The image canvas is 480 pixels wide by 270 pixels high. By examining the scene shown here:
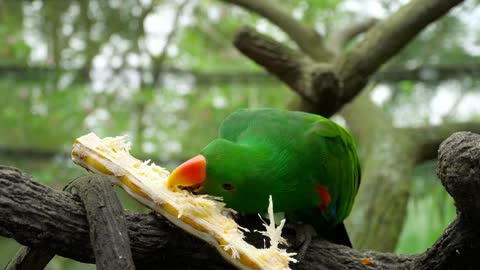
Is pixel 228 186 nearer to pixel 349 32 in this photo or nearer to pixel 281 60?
pixel 281 60

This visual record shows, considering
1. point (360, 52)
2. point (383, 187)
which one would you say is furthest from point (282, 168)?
point (383, 187)

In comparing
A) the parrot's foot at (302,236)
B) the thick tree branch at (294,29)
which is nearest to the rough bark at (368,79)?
the thick tree branch at (294,29)

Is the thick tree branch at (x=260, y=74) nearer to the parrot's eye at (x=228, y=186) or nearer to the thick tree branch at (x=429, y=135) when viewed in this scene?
the thick tree branch at (x=429, y=135)

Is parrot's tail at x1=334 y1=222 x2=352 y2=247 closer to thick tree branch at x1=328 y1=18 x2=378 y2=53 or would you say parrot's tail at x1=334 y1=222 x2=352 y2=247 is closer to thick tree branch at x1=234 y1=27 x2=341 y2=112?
thick tree branch at x1=234 y1=27 x2=341 y2=112

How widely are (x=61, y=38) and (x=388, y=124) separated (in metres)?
3.40

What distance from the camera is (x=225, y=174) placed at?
140 cm

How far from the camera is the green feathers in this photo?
1.42 metres

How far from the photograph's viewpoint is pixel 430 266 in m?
1.40

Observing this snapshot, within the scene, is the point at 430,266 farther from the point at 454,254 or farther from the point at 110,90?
the point at 110,90

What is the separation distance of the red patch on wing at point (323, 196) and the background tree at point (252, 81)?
26.6 inches

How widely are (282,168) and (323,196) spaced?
30cm

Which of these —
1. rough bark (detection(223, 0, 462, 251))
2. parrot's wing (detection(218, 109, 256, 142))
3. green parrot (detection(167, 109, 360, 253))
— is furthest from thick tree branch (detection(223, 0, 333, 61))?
parrot's wing (detection(218, 109, 256, 142))

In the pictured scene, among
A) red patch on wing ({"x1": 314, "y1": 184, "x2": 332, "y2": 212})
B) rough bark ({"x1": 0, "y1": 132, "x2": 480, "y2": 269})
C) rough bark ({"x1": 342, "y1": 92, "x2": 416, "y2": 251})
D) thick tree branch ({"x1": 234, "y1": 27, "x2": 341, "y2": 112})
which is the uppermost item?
thick tree branch ({"x1": 234, "y1": 27, "x2": 341, "y2": 112})

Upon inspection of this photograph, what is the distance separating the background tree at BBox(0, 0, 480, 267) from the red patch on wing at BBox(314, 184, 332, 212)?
0.68 m
